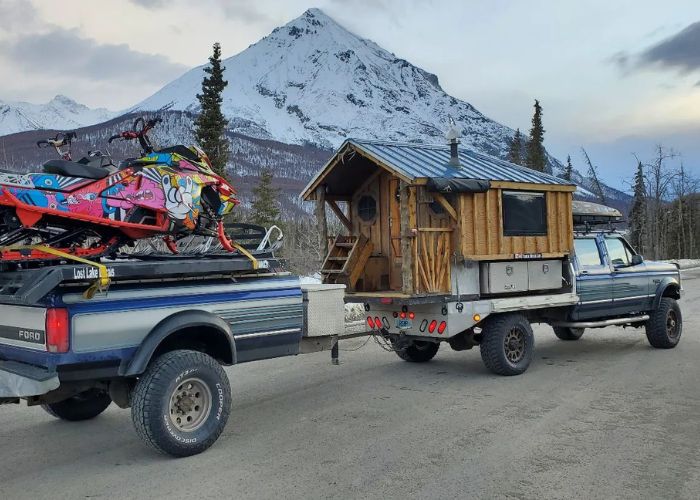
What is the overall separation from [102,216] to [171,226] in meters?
0.64

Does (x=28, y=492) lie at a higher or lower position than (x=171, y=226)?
lower

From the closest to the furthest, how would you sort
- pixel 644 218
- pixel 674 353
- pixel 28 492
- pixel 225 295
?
pixel 28 492, pixel 225 295, pixel 674 353, pixel 644 218

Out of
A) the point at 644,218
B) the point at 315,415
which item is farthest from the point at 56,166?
the point at 644,218

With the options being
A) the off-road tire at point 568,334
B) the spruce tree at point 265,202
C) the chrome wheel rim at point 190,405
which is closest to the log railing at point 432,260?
the chrome wheel rim at point 190,405

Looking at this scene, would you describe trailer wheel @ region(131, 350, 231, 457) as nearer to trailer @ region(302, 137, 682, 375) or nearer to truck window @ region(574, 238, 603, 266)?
trailer @ region(302, 137, 682, 375)

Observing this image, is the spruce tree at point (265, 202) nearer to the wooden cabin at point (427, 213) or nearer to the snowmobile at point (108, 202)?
the wooden cabin at point (427, 213)

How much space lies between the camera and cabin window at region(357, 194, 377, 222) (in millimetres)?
9742

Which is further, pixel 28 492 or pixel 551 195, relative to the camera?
pixel 551 195

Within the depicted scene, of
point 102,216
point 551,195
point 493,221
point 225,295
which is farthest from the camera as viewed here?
point 551,195

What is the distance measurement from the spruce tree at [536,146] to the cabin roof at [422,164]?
46.0m

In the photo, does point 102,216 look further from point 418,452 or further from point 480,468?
point 480,468

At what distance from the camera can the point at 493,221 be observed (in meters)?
8.57

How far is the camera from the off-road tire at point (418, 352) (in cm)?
952

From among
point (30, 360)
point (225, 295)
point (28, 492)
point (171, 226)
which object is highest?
point (171, 226)
